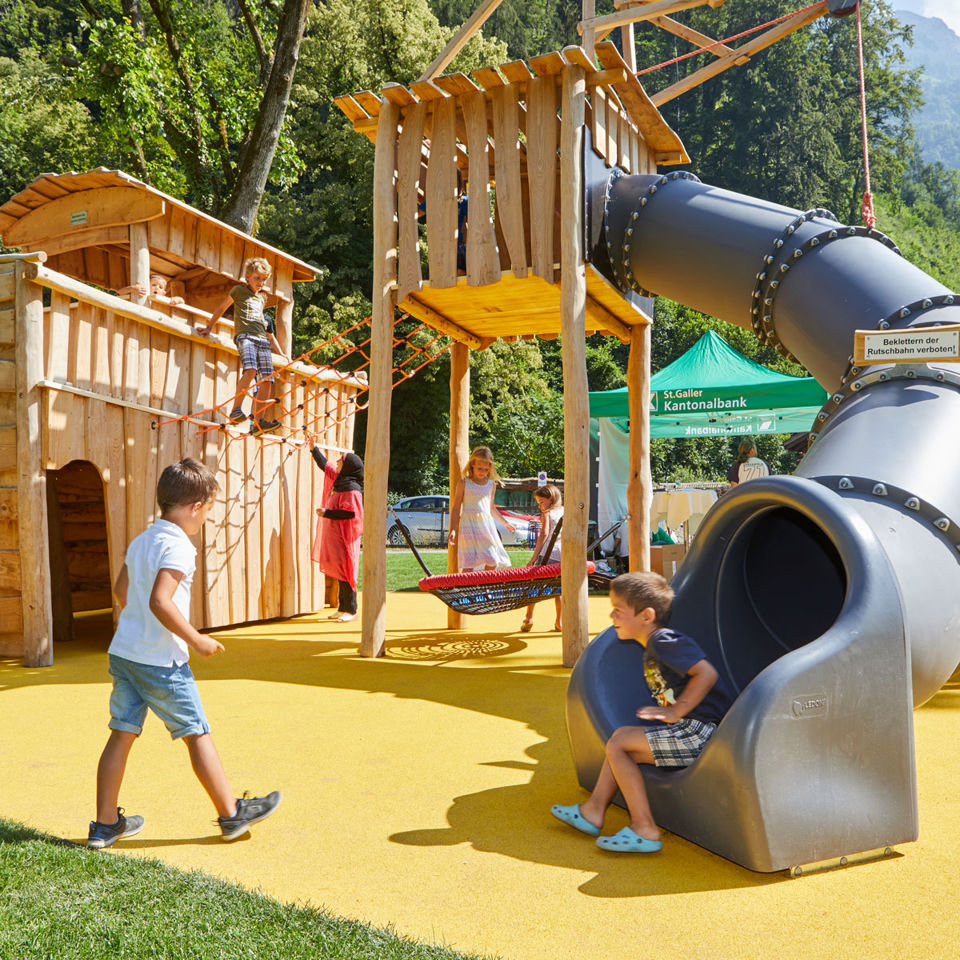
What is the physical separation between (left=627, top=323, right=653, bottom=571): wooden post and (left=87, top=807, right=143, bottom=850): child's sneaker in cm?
581

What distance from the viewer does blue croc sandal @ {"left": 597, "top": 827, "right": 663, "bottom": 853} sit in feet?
10.8

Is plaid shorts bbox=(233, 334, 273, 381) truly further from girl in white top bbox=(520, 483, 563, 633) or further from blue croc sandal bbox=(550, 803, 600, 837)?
blue croc sandal bbox=(550, 803, 600, 837)

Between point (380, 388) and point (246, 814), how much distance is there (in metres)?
4.48

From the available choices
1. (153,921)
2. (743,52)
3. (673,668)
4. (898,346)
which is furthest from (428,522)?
(153,921)

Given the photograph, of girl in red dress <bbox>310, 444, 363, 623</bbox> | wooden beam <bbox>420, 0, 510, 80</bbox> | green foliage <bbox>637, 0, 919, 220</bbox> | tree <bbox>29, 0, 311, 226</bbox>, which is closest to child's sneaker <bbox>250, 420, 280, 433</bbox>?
girl in red dress <bbox>310, 444, 363, 623</bbox>

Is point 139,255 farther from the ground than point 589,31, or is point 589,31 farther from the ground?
point 589,31

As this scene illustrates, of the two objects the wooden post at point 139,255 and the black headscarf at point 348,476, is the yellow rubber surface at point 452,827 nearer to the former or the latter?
the black headscarf at point 348,476

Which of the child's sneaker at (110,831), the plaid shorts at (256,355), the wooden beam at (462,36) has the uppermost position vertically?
the wooden beam at (462,36)

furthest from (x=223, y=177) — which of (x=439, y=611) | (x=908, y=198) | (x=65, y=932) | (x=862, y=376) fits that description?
(x=908, y=198)

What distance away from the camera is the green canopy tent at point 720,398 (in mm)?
13203

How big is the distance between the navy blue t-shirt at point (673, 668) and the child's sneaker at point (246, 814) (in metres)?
1.57

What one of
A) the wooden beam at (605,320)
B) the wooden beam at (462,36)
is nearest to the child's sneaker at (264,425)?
the wooden beam at (605,320)

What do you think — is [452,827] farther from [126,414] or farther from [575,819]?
[126,414]

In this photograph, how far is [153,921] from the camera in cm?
265
